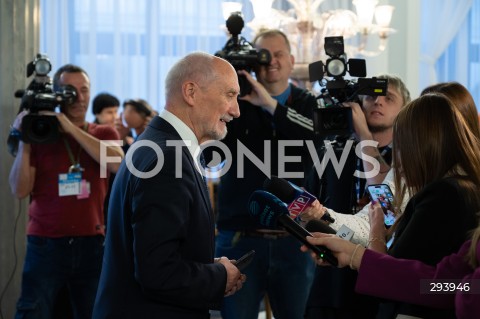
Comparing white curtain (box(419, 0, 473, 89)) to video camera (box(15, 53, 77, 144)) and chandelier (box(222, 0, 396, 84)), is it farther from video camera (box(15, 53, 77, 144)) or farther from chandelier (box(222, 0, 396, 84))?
video camera (box(15, 53, 77, 144))

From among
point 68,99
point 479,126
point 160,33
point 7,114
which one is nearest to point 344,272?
point 479,126

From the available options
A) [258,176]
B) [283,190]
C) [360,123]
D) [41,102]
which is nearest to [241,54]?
[258,176]

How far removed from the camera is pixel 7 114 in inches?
162

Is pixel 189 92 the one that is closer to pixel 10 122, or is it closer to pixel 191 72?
pixel 191 72

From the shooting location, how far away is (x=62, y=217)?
3.50 metres

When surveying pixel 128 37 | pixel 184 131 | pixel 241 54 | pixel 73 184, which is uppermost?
pixel 128 37

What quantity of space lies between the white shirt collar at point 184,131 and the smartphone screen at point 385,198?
65 centimetres

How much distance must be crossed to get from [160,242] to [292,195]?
2.25 ft

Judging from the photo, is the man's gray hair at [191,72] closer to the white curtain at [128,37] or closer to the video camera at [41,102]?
the video camera at [41,102]

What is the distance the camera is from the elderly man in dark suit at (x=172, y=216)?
6.59 feet

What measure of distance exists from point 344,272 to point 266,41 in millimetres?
1363

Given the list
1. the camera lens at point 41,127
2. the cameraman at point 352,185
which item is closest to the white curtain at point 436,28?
the cameraman at point 352,185

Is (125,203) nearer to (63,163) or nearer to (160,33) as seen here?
(63,163)

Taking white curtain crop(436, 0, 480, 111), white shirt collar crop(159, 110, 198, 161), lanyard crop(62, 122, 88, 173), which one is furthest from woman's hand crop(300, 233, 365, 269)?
white curtain crop(436, 0, 480, 111)
